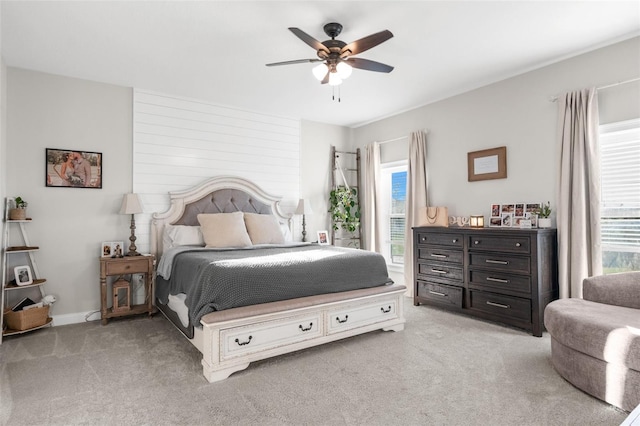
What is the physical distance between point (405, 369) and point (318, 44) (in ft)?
A: 8.03

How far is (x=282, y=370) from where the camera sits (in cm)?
256

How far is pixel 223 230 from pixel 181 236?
19.8 inches

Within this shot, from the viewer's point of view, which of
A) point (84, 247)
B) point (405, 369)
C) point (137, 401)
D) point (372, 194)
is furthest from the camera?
point (372, 194)

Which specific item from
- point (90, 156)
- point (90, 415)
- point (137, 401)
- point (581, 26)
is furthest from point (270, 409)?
point (581, 26)

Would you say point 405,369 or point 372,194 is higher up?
point 372,194

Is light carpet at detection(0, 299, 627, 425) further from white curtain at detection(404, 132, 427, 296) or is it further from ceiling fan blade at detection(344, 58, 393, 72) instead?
ceiling fan blade at detection(344, 58, 393, 72)

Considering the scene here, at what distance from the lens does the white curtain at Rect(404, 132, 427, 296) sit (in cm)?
474

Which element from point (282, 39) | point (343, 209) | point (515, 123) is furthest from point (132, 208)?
point (515, 123)

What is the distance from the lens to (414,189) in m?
4.82

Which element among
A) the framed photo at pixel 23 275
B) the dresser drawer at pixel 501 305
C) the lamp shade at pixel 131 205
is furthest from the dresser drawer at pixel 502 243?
the framed photo at pixel 23 275

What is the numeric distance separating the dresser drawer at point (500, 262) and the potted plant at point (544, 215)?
1.39ft

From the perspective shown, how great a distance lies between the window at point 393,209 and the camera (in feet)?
17.7

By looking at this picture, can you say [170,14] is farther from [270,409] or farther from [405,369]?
[405,369]

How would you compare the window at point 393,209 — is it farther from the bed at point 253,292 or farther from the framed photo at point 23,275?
the framed photo at point 23,275
